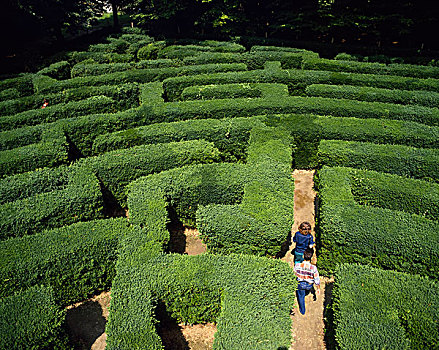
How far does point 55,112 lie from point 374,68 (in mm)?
20063

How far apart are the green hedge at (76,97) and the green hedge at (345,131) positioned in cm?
925

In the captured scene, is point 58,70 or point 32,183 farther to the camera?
point 58,70

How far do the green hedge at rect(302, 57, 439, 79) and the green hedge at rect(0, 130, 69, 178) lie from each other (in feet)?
56.1

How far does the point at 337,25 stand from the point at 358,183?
22330 mm

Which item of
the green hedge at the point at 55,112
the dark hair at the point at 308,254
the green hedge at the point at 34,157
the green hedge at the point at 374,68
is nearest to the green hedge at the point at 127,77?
the green hedge at the point at 55,112

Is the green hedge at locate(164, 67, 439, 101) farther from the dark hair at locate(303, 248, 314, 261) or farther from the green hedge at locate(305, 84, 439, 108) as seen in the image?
the dark hair at locate(303, 248, 314, 261)

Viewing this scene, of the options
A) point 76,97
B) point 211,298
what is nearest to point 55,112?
point 76,97

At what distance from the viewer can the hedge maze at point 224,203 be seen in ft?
24.1

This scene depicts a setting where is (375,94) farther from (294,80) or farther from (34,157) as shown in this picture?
(34,157)

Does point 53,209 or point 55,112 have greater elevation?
point 55,112

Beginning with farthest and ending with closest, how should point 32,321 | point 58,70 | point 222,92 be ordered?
point 58,70
point 222,92
point 32,321

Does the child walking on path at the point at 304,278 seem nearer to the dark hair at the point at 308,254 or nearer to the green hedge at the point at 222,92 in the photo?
the dark hair at the point at 308,254

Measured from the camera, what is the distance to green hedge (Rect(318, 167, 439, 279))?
865 cm

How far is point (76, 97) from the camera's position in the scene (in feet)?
60.7
